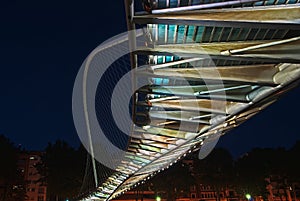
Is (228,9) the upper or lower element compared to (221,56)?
upper

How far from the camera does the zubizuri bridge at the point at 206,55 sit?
5.75 metres

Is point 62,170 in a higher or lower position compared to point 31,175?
lower

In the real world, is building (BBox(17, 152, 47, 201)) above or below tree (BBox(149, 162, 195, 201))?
above

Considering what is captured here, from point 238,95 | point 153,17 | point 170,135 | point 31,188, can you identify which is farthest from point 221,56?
point 31,188

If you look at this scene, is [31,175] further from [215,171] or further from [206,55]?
[206,55]

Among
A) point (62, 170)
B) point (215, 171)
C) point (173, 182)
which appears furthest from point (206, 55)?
point (215, 171)

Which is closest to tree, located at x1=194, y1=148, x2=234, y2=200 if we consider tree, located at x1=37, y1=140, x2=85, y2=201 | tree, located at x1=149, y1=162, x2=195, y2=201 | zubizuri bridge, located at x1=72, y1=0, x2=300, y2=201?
tree, located at x1=149, y1=162, x2=195, y2=201

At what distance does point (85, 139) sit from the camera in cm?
3381

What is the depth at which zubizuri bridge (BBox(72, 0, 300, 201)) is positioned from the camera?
5.75m

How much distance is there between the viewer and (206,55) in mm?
6891

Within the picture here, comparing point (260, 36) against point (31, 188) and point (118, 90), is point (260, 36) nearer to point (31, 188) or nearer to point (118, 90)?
point (118, 90)

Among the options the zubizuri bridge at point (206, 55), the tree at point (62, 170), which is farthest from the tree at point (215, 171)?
the zubizuri bridge at point (206, 55)

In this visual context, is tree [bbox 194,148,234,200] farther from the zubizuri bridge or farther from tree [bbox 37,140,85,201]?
the zubizuri bridge

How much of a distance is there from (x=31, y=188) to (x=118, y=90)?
76464 mm
